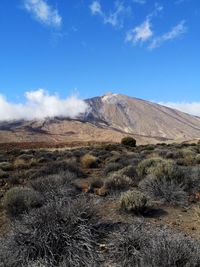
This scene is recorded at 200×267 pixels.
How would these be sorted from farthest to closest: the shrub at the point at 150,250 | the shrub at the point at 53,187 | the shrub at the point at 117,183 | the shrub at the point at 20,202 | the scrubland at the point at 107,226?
1. the shrub at the point at 117,183
2. the shrub at the point at 53,187
3. the shrub at the point at 20,202
4. the scrubland at the point at 107,226
5. the shrub at the point at 150,250

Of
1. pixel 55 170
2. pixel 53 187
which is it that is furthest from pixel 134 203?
pixel 55 170

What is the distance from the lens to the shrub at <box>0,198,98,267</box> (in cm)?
587

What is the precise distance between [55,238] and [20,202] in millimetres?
3594

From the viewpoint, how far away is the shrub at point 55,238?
5867 mm

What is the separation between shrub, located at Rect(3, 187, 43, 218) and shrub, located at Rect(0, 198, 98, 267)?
2.36 metres

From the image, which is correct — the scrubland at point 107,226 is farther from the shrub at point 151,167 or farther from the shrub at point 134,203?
the shrub at point 151,167

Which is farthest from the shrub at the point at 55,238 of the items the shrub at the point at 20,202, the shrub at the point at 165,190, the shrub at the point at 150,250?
the shrub at the point at 165,190

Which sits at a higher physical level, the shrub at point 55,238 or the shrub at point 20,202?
the shrub at point 55,238

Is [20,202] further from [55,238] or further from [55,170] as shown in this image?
[55,170]

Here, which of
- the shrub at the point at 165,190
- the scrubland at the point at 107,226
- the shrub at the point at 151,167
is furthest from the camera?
the shrub at the point at 151,167

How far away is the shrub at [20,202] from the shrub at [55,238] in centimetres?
236

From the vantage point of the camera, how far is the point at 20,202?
31.8ft

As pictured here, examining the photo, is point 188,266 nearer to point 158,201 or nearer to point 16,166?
point 158,201

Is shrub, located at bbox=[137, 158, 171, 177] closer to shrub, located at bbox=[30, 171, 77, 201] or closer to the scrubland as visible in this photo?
the scrubland
